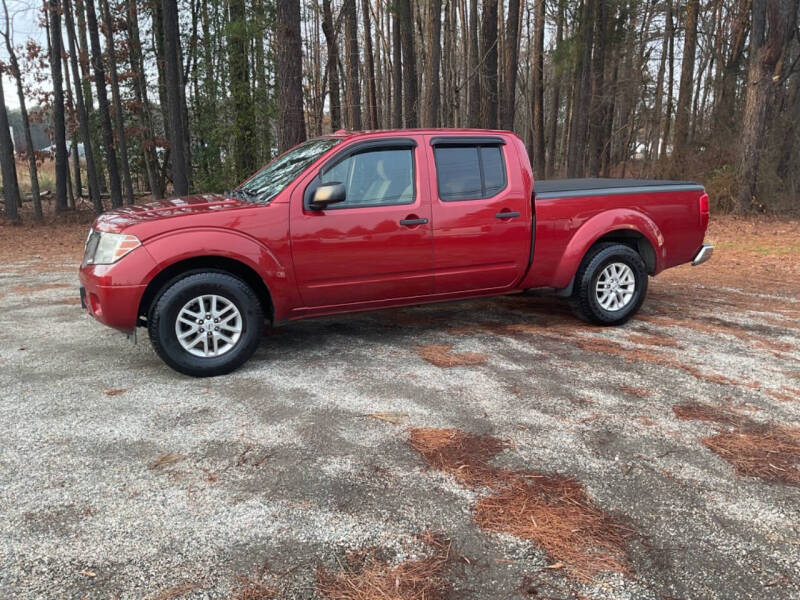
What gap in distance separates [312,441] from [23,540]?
1.47m

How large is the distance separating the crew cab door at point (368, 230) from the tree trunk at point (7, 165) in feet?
51.2

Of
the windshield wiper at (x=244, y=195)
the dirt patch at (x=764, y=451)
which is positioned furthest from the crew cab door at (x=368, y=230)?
the dirt patch at (x=764, y=451)

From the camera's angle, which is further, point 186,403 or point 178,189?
point 178,189

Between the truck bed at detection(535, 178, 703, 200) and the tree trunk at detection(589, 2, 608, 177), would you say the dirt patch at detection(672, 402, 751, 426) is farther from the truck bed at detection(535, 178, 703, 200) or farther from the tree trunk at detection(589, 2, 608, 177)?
the tree trunk at detection(589, 2, 608, 177)

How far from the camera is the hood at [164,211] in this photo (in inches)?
179

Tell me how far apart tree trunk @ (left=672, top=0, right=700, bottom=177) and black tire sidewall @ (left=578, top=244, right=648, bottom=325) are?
44.7 ft

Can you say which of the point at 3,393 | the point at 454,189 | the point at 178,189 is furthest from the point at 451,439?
the point at 178,189

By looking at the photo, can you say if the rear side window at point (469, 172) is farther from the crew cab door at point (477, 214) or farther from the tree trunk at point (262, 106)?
the tree trunk at point (262, 106)

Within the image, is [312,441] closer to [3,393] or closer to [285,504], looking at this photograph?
[285,504]

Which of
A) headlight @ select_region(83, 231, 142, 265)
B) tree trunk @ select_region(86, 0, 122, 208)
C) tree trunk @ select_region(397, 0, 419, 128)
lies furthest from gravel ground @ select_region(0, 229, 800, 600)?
tree trunk @ select_region(86, 0, 122, 208)

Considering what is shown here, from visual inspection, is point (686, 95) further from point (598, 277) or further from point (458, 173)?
point (458, 173)

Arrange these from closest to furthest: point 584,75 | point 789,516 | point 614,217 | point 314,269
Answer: point 789,516, point 314,269, point 614,217, point 584,75

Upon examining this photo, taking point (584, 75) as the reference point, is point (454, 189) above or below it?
below

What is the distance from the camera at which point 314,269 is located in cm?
491
